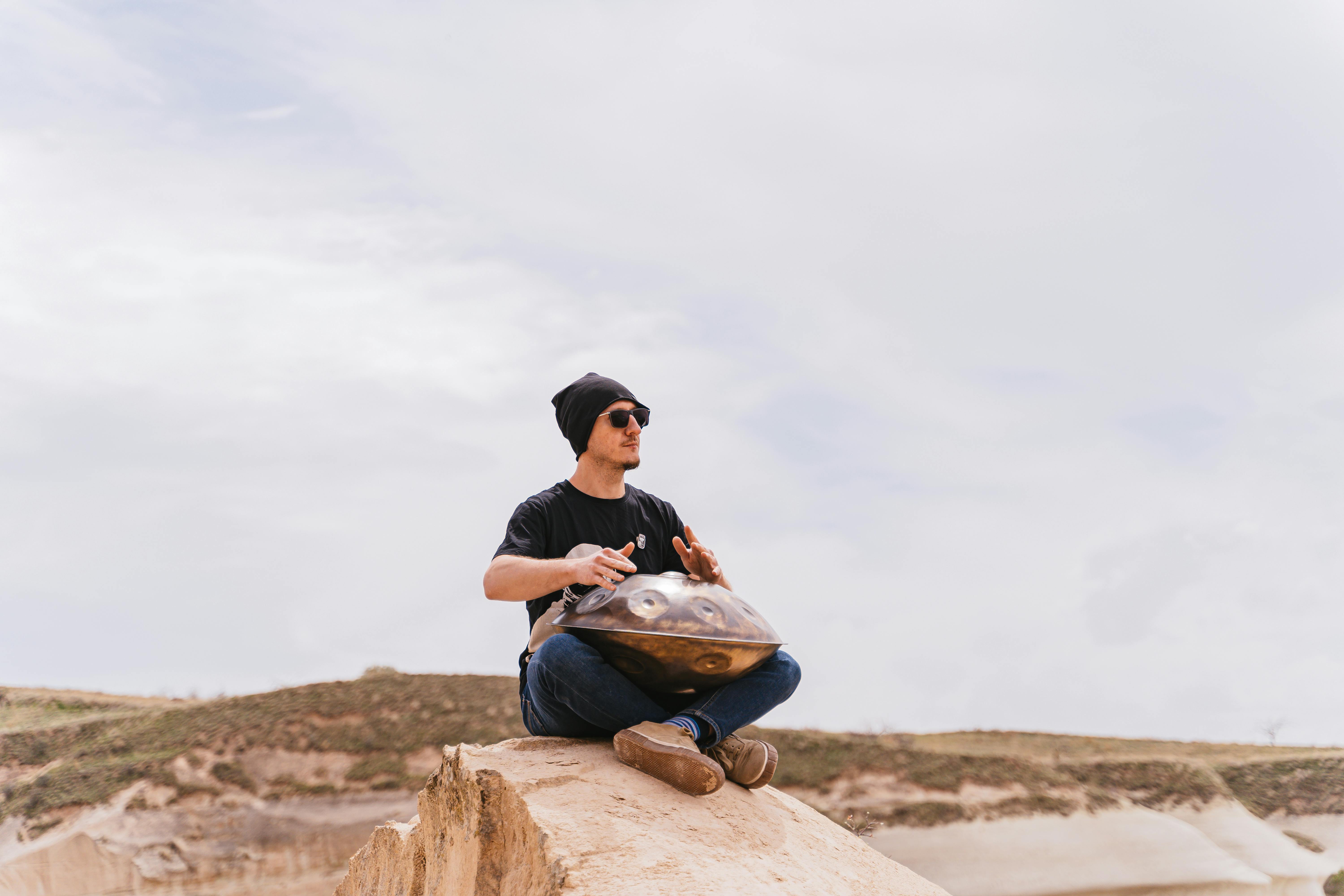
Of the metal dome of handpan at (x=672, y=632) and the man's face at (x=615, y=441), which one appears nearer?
the metal dome of handpan at (x=672, y=632)

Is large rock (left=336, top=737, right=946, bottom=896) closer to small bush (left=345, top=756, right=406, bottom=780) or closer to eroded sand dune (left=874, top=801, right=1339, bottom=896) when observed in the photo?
eroded sand dune (left=874, top=801, right=1339, bottom=896)

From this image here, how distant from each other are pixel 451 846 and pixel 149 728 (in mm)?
21492

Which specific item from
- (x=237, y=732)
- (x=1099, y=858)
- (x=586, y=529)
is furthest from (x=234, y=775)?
(x=586, y=529)

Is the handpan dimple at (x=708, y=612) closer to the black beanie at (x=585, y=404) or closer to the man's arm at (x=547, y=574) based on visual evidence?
the man's arm at (x=547, y=574)

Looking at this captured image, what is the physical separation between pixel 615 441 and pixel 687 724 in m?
1.39

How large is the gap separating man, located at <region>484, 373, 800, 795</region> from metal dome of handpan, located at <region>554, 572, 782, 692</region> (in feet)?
0.19

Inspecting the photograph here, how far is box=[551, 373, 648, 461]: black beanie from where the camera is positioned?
4.70 metres

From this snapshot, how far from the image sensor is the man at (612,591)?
3967mm

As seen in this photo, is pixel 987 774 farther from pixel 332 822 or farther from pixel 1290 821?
pixel 332 822

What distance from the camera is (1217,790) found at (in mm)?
23391

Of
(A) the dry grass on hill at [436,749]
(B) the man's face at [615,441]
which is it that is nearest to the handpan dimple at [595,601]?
(B) the man's face at [615,441]

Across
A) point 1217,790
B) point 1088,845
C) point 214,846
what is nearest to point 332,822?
point 214,846

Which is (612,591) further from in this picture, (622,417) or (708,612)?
(622,417)

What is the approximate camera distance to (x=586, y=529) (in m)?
4.73
